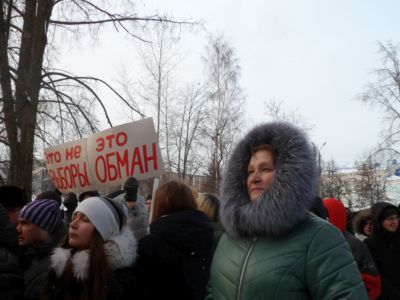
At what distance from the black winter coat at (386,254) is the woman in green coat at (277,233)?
2.81 m

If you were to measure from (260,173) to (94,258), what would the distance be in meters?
1.05

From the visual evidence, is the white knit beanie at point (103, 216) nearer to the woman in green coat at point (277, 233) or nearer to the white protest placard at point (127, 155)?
the woman in green coat at point (277, 233)

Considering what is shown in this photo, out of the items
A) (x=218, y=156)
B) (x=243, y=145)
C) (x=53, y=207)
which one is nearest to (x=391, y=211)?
(x=243, y=145)

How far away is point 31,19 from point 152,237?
4837 mm

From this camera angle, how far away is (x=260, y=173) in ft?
6.30

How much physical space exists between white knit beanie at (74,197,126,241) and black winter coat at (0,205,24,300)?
0.54 meters

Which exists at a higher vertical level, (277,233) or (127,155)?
(127,155)

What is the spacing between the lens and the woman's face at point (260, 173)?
1894 millimetres

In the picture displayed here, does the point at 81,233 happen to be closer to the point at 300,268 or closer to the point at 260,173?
the point at 260,173

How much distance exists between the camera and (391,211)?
4465mm

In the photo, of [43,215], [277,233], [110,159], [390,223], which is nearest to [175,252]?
[43,215]

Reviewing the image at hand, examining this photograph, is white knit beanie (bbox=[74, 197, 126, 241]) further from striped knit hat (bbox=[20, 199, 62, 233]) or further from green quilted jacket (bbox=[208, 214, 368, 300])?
green quilted jacket (bbox=[208, 214, 368, 300])

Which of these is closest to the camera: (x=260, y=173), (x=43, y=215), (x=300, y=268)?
(x=300, y=268)

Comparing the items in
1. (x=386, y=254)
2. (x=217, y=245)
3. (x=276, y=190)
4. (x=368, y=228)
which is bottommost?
(x=386, y=254)
